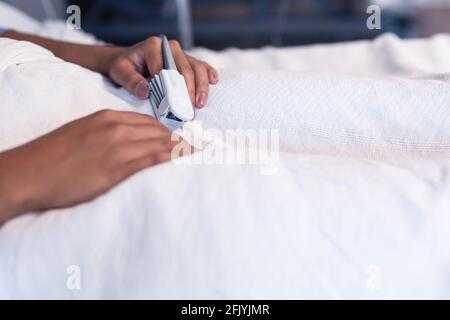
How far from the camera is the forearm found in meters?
0.72

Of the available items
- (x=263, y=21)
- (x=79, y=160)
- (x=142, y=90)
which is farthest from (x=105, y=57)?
(x=263, y=21)

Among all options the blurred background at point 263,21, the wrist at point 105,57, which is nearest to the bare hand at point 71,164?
the wrist at point 105,57

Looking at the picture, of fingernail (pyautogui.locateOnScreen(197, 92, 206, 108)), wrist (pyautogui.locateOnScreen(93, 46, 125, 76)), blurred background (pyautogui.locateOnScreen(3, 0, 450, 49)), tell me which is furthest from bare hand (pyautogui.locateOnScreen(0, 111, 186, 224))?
blurred background (pyautogui.locateOnScreen(3, 0, 450, 49))

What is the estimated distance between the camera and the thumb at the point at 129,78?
1.90 ft

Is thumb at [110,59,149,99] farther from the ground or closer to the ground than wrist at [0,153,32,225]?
farther from the ground

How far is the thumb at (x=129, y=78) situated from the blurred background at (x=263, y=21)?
140 cm

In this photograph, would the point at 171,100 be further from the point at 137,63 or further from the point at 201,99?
the point at 137,63

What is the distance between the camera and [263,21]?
6.88 feet

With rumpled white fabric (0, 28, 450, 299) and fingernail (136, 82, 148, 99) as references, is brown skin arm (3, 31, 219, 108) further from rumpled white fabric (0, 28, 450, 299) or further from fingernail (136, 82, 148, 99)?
rumpled white fabric (0, 28, 450, 299)

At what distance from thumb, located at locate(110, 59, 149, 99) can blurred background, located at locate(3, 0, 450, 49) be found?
140 centimetres

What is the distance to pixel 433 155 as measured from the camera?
533 millimetres

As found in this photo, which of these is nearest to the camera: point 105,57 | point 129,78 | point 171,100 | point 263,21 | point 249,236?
point 249,236

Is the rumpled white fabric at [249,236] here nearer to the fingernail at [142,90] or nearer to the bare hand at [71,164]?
the bare hand at [71,164]

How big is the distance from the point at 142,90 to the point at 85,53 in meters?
0.22
